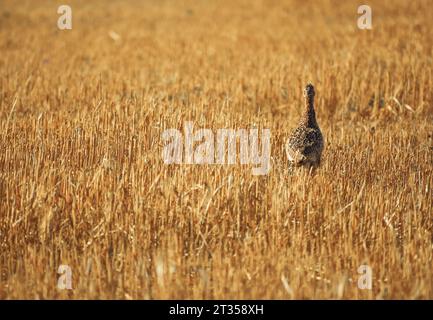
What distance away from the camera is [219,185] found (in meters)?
Answer: 5.60

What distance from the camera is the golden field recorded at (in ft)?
14.8

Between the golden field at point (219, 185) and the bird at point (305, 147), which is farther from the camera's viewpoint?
the bird at point (305, 147)

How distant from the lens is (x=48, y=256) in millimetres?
4875

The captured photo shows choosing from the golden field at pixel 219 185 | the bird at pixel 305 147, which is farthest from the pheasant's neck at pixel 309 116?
the golden field at pixel 219 185

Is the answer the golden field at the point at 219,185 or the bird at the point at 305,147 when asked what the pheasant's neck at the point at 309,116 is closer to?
the bird at the point at 305,147

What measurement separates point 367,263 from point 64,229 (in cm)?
214

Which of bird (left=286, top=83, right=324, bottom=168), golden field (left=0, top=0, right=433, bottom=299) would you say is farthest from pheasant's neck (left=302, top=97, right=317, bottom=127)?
golden field (left=0, top=0, right=433, bottom=299)

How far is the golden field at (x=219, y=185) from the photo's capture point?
451cm

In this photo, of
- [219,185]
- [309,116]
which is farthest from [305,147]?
[219,185]

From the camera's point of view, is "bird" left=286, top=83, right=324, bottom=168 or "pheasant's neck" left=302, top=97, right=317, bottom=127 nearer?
"bird" left=286, top=83, right=324, bottom=168

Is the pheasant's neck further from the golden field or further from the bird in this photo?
the golden field

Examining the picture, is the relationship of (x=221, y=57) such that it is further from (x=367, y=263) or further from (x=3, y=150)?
(x=367, y=263)

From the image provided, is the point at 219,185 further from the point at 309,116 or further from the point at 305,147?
the point at 309,116
